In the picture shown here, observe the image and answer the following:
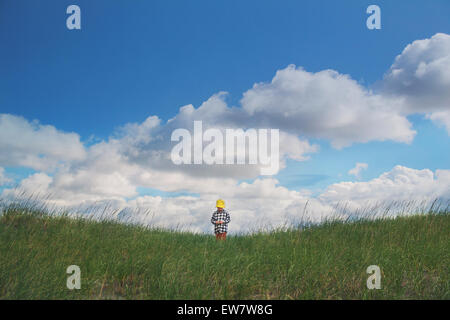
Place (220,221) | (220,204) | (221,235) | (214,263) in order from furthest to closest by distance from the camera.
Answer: (220,204), (220,221), (221,235), (214,263)

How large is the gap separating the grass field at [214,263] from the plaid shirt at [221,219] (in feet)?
4.59

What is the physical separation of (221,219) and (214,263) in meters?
4.20

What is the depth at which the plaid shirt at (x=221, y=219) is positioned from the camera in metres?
11.4

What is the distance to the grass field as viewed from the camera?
6.15m

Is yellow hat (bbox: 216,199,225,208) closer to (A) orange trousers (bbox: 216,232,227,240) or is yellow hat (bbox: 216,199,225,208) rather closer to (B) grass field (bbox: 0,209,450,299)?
(A) orange trousers (bbox: 216,232,227,240)

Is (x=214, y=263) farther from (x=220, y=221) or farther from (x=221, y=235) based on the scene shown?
(x=220, y=221)

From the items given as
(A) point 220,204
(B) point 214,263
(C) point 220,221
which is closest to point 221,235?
(C) point 220,221

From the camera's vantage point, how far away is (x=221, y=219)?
1146 centimetres

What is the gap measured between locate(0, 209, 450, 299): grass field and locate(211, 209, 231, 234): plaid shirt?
55.1 inches

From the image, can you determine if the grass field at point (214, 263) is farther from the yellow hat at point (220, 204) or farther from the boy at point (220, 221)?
the yellow hat at point (220, 204)
